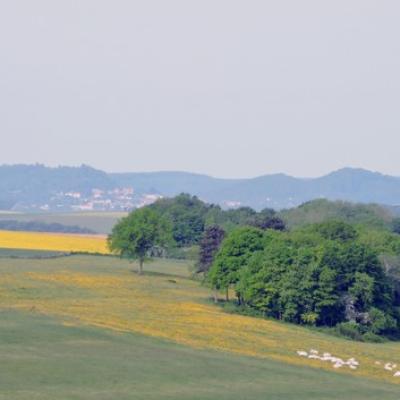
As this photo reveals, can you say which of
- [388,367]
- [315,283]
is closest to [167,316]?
[315,283]

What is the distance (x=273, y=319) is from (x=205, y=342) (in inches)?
904

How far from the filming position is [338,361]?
6631cm

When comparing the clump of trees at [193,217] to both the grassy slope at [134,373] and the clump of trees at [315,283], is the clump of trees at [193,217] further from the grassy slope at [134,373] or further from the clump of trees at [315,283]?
the grassy slope at [134,373]

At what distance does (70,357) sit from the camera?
57.3m

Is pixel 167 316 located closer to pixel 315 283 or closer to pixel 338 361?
pixel 338 361

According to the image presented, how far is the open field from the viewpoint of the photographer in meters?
67.2

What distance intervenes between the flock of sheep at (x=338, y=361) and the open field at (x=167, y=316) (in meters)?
0.50

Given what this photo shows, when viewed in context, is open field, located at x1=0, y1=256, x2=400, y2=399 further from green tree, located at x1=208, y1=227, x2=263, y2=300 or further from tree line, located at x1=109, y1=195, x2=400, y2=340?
tree line, located at x1=109, y1=195, x2=400, y2=340

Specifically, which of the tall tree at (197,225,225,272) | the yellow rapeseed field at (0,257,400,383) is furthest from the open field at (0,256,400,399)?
the tall tree at (197,225,225,272)

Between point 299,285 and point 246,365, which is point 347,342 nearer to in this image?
point 299,285

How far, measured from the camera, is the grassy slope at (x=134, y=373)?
1955 inches

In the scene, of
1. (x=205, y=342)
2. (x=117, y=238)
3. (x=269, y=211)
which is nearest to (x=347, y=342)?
(x=205, y=342)

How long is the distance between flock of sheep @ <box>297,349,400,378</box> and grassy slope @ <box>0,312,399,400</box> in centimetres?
396

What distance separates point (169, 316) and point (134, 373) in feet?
82.5
